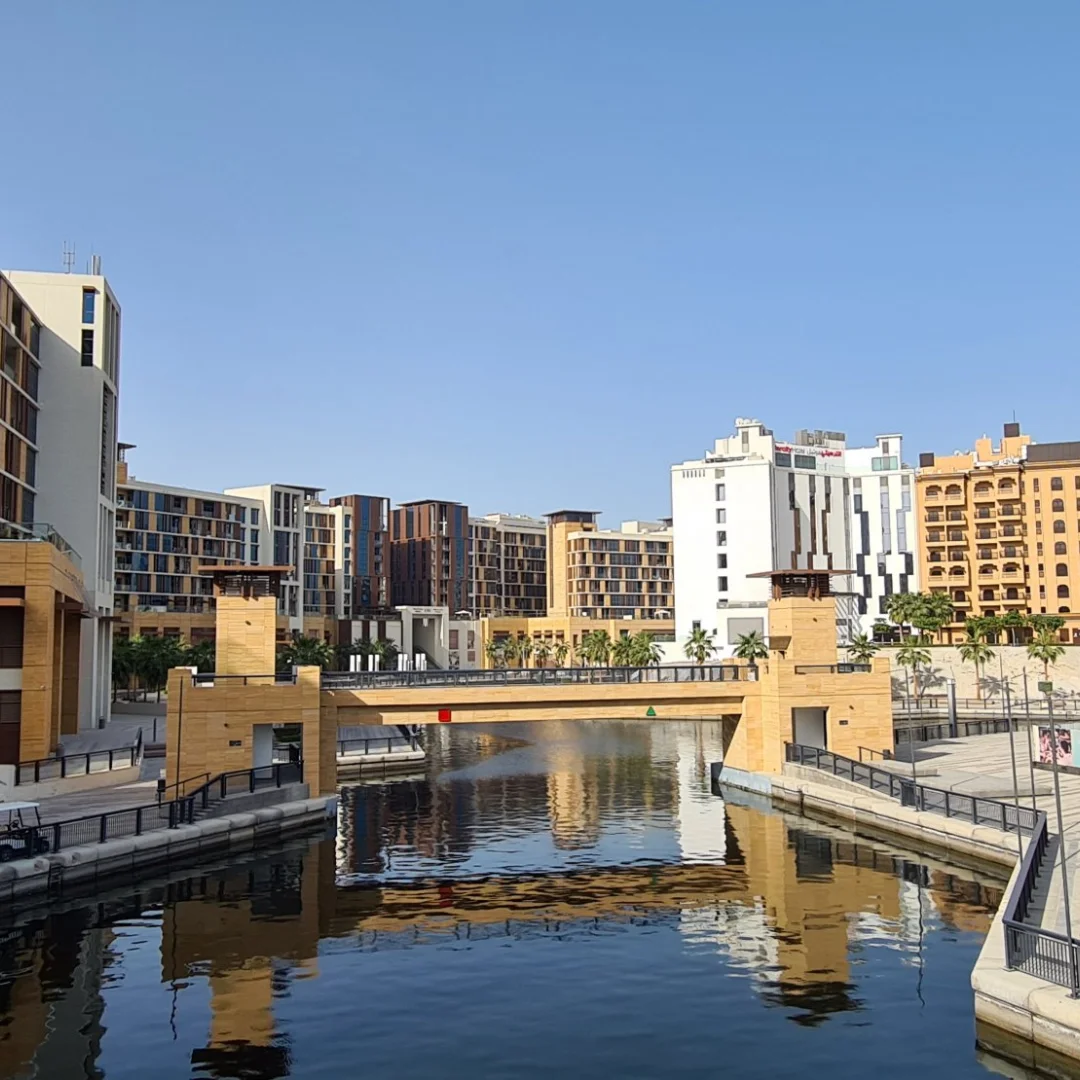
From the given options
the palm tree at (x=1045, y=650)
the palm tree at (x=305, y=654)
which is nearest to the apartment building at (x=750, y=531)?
the palm tree at (x=1045, y=650)

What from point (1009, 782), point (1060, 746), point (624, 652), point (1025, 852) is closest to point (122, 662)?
point (624, 652)

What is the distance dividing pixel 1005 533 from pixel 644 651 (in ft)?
159

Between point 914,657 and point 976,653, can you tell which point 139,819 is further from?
point 976,653

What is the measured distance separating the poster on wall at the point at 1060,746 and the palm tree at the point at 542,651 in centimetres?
13813

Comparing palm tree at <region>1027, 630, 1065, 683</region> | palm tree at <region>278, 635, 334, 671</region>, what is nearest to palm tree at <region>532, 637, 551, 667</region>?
palm tree at <region>278, 635, 334, 671</region>

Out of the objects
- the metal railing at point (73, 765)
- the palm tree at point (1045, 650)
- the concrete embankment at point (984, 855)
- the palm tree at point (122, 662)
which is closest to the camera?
the concrete embankment at point (984, 855)

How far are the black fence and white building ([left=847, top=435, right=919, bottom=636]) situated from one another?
104998mm

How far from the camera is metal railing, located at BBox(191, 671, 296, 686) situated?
48.4 m

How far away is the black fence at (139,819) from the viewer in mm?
33844

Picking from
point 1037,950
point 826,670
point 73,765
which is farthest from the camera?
point 826,670

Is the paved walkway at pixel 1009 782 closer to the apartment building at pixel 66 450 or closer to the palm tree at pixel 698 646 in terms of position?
the apartment building at pixel 66 450

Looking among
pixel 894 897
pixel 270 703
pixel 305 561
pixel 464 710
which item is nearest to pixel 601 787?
pixel 464 710

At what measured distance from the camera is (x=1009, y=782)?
49.0 m

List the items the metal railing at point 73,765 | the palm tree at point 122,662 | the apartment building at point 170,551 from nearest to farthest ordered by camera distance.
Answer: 1. the metal railing at point 73,765
2. the palm tree at point 122,662
3. the apartment building at point 170,551
